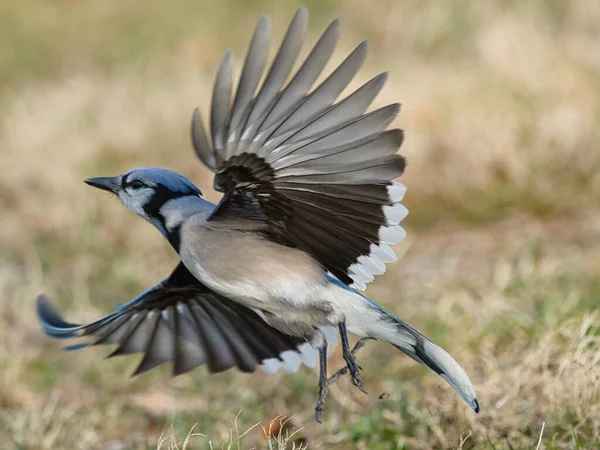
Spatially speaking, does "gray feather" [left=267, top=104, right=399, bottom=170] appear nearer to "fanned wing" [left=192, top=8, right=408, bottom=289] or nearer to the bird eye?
"fanned wing" [left=192, top=8, right=408, bottom=289]

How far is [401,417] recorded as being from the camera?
3.37 metres

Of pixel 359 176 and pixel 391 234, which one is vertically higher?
pixel 359 176

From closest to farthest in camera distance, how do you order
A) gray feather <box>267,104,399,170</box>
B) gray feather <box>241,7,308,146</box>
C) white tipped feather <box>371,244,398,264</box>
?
gray feather <box>241,7,308,146</box> → gray feather <box>267,104,399,170</box> → white tipped feather <box>371,244,398,264</box>

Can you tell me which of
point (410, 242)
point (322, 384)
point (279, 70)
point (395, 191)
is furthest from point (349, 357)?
point (410, 242)

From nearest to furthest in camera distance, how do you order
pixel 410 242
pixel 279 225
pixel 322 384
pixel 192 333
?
1. pixel 279 225
2. pixel 322 384
3. pixel 192 333
4. pixel 410 242

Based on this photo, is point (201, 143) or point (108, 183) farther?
point (108, 183)

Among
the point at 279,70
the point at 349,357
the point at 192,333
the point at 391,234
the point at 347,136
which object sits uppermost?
the point at 279,70

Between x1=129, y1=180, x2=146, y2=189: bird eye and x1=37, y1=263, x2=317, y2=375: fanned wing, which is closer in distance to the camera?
x1=129, y1=180, x2=146, y2=189: bird eye

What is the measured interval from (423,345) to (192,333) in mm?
989

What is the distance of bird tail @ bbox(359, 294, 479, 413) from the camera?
2939mm

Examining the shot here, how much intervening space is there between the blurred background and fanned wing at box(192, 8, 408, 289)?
0.62 m

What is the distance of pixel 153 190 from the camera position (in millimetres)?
3133

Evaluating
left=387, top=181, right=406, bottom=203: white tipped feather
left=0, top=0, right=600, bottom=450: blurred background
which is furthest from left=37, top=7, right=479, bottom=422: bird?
left=0, top=0, right=600, bottom=450: blurred background

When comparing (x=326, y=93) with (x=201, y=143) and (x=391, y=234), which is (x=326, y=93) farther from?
(x=391, y=234)
